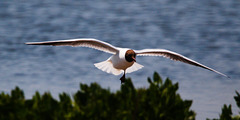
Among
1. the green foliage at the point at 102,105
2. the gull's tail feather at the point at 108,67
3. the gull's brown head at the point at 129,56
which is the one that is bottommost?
the green foliage at the point at 102,105

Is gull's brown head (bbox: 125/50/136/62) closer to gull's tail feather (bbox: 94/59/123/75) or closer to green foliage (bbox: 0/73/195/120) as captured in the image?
gull's tail feather (bbox: 94/59/123/75)

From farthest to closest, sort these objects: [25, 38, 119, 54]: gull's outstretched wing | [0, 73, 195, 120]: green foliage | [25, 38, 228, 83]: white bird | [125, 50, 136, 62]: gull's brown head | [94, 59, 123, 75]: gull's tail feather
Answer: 1. [94, 59, 123, 75]: gull's tail feather
2. [125, 50, 136, 62]: gull's brown head
3. [25, 38, 228, 83]: white bird
4. [25, 38, 119, 54]: gull's outstretched wing
5. [0, 73, 195, 120]: green foliage

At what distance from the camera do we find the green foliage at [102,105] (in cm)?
465

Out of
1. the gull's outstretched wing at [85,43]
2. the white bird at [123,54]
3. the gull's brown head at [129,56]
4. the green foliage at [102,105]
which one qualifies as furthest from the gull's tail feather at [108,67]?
the green foliage at [102,105]

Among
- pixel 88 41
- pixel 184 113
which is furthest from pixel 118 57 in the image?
pixel 184 113

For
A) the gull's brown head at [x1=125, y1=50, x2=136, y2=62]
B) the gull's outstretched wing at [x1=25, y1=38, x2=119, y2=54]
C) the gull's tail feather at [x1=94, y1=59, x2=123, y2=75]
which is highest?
the gull's outstretched wing at [x1=25, y1=38, x2=119, y2=54]

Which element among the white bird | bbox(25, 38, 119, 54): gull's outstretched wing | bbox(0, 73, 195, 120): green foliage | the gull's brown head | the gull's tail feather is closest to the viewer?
bbox(0, 73, 195, 120): green foliage

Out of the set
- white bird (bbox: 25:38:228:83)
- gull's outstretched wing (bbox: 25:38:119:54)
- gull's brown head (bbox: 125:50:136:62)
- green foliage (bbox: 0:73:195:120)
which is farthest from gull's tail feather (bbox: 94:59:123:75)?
green foliage (bbox: 0:73:195:120)

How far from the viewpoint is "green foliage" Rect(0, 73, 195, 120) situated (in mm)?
4652

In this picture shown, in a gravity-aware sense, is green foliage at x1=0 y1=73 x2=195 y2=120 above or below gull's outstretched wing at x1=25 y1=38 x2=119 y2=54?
below

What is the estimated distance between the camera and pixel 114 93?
5.03 m

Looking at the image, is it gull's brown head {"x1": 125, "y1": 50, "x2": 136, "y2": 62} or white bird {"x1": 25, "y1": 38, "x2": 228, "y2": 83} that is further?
gull's brown head {"x1": 125, "y1": 50, "x2": 136, "y2": 62}

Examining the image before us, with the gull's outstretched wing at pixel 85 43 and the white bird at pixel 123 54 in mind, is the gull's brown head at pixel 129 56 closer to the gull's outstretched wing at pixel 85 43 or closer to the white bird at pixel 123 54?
the white bird at pixel 123 54

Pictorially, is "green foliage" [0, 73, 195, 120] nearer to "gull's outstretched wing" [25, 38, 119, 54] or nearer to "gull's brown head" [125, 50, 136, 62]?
"gull's outstretched wing" [25, 38, 119, 54]
